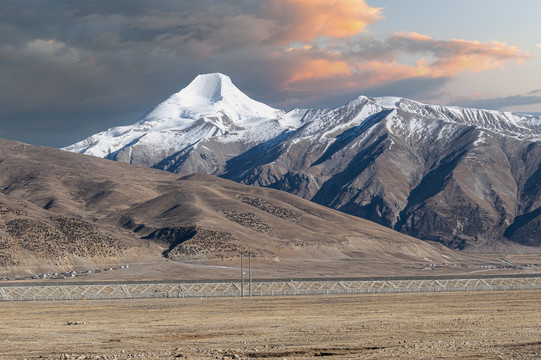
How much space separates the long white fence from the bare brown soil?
24.7 m

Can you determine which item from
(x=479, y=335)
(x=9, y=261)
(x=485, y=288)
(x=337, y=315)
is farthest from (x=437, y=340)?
(x=9, y=261)

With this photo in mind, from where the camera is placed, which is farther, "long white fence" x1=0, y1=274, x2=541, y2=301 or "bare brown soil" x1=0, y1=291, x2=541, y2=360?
"long white fence" x1=0, y1=274, x2=541, y2=301

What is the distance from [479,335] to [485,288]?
3188 inches

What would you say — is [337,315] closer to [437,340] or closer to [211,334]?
[211,334]

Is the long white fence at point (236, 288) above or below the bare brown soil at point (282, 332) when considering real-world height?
below

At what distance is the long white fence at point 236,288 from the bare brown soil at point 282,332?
24712 mm

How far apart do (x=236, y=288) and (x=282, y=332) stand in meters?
77.0

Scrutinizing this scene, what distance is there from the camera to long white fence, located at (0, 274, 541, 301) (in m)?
112

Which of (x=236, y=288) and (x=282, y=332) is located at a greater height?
(x=282, y=332)

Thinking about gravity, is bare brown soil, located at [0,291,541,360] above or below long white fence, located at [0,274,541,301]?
above

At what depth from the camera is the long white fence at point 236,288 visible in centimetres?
11219

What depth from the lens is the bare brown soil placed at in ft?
121

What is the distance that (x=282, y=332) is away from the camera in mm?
50562

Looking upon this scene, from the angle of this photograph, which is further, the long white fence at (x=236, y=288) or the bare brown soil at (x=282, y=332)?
the long white fence at (x=236, y=288)
